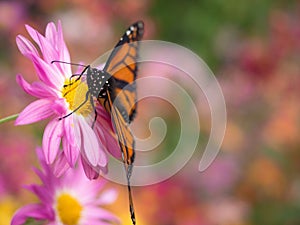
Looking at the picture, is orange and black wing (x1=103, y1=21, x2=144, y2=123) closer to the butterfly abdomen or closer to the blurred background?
the butterfly abdomen

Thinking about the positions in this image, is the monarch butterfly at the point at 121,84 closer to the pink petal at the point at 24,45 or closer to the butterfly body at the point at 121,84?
the butterfly body at the point at 121,84

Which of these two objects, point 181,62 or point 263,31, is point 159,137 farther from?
point 263,31

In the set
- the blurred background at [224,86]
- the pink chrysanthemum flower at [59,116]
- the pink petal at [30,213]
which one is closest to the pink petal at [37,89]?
the pink chrysanthemum flower at [59,116]

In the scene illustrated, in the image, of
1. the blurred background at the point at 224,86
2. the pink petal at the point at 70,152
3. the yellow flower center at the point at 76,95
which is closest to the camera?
the pink petal at the point at 70,152

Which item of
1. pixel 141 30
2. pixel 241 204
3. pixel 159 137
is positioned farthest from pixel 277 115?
pixel 141 30

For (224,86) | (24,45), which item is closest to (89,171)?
(24,45)

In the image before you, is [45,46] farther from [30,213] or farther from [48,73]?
[30,213]
